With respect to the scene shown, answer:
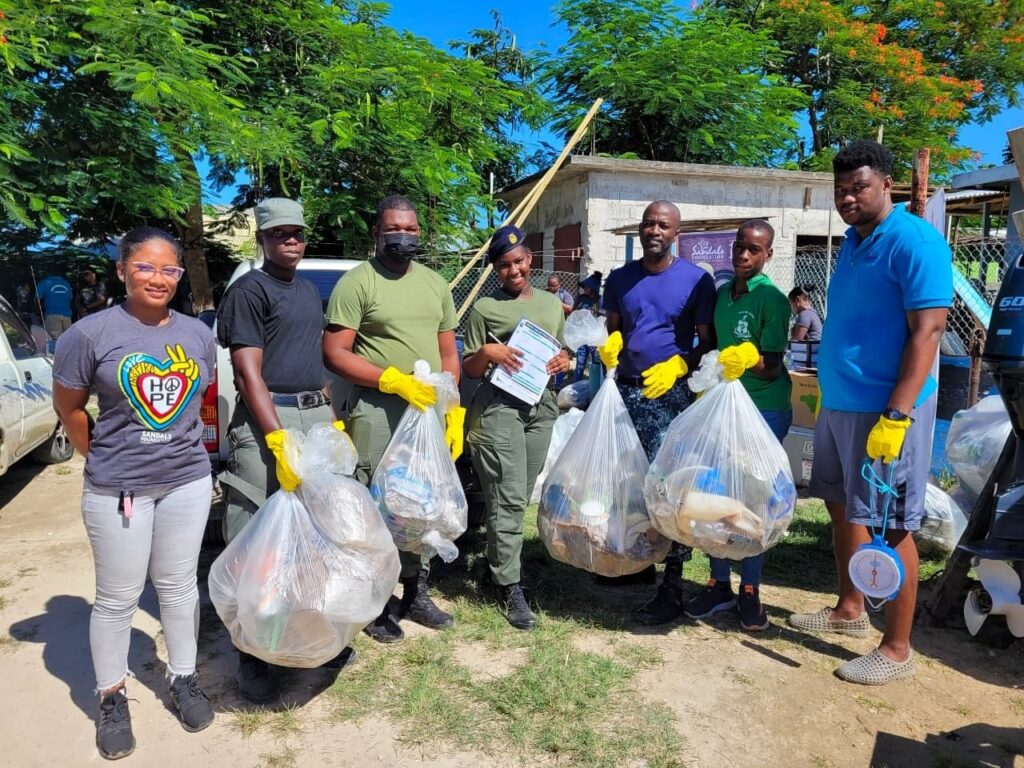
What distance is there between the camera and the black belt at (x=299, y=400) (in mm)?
2707

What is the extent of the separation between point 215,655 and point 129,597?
0.81 metres

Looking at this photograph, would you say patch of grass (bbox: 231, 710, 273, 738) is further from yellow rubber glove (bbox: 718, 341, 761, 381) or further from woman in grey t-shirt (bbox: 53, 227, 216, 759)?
yellow rubber glove (bbox: 718, 341, 761, 381)

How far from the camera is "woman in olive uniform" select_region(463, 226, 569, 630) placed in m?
3.23

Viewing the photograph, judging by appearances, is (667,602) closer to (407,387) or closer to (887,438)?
(887,438)

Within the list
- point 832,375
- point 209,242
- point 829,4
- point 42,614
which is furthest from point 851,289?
point 829,4

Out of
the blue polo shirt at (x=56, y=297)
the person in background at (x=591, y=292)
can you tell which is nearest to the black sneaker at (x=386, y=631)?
the person in background at (x=591, y=292)

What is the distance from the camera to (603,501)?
301 cm

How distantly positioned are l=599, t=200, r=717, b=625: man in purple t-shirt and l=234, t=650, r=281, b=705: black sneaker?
1.68m

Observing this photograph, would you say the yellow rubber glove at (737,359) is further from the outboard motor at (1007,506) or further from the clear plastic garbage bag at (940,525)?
the clear plastic garbage bag at (940,525)

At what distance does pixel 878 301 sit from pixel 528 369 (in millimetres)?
1454

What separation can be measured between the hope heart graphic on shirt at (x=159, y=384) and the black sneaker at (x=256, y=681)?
1006 millimetres

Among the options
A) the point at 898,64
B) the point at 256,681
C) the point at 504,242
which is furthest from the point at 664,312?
the point at 898,64

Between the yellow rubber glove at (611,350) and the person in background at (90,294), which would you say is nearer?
the yellow rubber glove at (611,350)

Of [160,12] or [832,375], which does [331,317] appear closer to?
[832,375]
